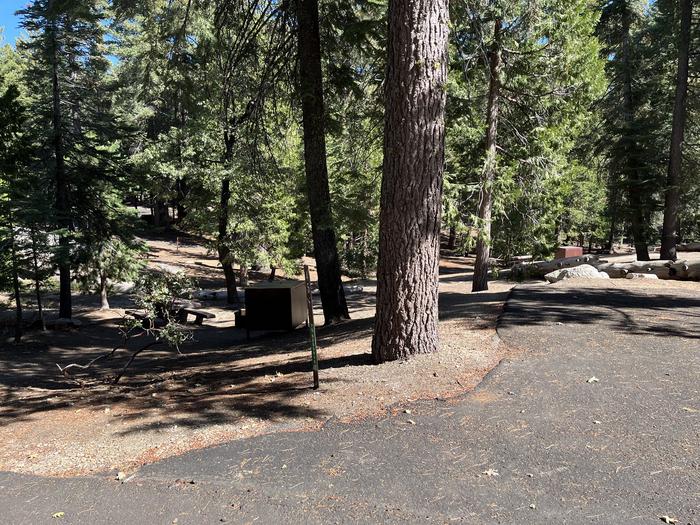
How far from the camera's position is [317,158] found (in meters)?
9.95

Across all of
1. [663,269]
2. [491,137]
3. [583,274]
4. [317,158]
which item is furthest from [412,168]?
[663,269]

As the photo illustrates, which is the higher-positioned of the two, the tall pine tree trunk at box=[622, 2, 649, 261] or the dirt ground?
the tall pine tree trunk at box=[622, 2, 649, 261]

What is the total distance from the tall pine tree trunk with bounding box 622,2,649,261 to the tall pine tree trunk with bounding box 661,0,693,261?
3.40 m

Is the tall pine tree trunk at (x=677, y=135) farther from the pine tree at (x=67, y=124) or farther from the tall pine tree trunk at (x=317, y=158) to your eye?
the pine tree at (x=67, y=124)

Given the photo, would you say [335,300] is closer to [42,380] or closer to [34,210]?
[42,380]

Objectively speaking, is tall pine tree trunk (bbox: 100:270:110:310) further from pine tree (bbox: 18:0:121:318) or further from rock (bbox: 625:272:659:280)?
rock (bbox: 625:272:659:280)

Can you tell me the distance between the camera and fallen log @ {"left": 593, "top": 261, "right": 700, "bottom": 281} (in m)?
13.2

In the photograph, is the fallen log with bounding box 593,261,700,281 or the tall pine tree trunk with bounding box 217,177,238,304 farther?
the tall pine tree trunk with bounding box 217,177,238,304

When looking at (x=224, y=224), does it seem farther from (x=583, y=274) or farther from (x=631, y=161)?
(x=631, y=161)

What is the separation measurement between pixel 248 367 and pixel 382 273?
119 inches

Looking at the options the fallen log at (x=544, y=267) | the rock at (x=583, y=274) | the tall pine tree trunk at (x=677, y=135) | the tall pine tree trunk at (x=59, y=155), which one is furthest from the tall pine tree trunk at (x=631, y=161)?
the tall pine tree trunk at (x=59, y=155)

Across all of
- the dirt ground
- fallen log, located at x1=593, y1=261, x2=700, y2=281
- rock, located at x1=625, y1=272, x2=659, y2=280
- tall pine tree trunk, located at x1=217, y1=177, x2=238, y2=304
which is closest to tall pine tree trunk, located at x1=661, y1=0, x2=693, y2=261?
fallen log, located at x1=593, y1=261, x2=700, y2=281

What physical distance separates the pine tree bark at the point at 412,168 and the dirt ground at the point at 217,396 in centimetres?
68

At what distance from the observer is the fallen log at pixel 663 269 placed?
1320cm
